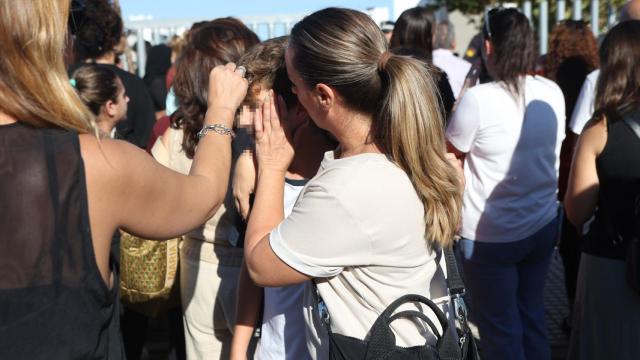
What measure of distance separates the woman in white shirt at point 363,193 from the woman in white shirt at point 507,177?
1553 millimetres

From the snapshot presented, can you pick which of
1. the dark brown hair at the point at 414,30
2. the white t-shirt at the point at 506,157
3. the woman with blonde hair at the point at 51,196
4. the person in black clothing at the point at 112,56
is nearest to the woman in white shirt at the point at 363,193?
the woman with blonde hair at the point at 51,196

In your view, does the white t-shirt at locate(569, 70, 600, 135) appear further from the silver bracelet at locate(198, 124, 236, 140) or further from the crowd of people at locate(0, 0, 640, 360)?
the silver bracelet at locate(198, 124, 236, 140)

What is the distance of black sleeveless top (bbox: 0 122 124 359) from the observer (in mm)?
1514

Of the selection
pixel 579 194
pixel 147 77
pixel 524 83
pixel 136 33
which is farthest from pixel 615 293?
pixel 136 33

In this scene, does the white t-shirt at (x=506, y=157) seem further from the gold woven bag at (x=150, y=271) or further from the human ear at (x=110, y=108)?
the human ear at (x=110, y=108)

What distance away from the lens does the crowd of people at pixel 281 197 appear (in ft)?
5.08

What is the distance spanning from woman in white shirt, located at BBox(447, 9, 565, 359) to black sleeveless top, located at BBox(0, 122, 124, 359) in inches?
87.6

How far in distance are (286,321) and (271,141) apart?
1.93ft

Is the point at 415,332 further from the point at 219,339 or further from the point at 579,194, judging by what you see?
the point at 579,194

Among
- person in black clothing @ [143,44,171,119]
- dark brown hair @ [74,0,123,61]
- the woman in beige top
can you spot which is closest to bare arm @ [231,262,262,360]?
the woman in beige top

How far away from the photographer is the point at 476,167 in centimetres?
351

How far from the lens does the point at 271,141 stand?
6.77 ft

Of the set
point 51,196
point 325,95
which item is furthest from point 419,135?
point 51,196

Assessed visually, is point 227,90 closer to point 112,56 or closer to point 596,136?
point 596,136
